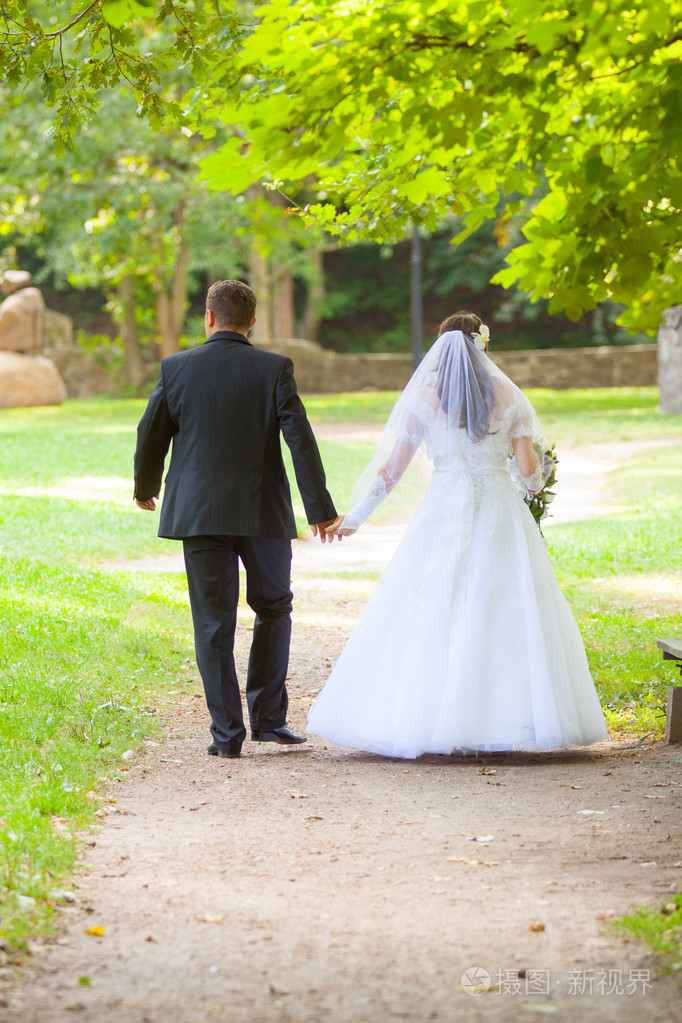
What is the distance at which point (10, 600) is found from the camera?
847cm

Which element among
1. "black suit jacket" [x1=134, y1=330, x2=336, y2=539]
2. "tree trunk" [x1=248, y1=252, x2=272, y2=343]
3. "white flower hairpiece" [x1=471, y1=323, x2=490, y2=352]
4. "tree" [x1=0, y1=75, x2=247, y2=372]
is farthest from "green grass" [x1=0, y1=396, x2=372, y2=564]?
"tree trunk" [x1=248, y1=252, x2=272, y2=343]

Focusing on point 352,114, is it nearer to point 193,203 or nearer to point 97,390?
point 193,203

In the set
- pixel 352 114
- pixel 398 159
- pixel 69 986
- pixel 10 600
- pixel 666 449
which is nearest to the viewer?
pixel 69 986

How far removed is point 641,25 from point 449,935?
2.78 meters

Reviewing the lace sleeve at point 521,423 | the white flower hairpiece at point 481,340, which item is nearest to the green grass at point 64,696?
the lace sleeve at point 521,423

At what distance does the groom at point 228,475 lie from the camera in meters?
5.63

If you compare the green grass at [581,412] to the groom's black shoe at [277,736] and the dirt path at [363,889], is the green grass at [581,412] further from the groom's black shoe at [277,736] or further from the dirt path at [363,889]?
the dirt path at [363,889]

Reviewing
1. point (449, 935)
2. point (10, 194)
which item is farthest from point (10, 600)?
point (10, 194)

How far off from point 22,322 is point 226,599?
977 inches

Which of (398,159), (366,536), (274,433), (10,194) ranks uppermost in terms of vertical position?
(10,194)

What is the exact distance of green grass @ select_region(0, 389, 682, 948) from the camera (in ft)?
15.5

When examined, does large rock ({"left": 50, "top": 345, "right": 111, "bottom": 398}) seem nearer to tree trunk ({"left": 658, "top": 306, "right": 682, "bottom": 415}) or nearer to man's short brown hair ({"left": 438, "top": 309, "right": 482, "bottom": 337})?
tree trunk ({"left": 658, "top": 306, "right": 682, "bottom": 415})

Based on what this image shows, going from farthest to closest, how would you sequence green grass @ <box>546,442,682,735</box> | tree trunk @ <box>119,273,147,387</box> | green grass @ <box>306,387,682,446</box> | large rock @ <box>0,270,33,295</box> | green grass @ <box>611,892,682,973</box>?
tree trunk @ <box>119,273,147,387</box> → large rock @ <box>0,270,33,295</box> → green grass @ <box>306,387,682,446</box> → green grass @ <box>546,442,682,735</box> → green grass @ <box>611,892,682,973</box>

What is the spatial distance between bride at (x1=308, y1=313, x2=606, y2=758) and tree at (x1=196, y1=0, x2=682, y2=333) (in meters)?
1.63
